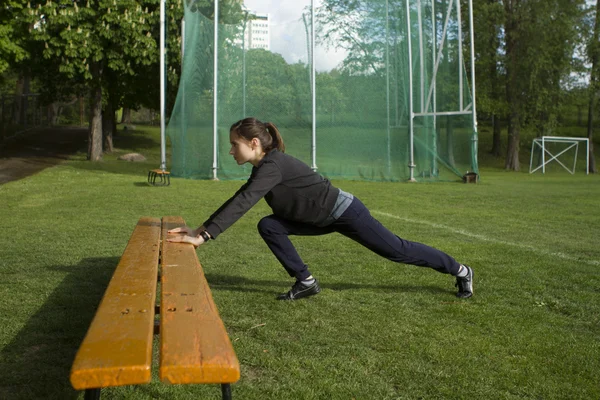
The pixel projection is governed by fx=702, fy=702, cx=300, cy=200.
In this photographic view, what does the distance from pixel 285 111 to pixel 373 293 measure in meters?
14.2

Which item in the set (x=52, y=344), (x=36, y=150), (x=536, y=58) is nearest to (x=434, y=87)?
(x=536, y=58)

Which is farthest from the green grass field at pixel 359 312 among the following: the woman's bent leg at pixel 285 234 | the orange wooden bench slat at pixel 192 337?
the orange wooden bench slat at pixel 192 337

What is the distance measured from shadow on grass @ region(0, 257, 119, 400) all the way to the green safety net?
43.6 feet

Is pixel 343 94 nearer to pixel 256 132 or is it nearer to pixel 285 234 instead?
pixel 285 234

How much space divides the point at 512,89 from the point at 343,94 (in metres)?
18.2

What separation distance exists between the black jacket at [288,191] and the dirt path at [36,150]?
45.7 feet

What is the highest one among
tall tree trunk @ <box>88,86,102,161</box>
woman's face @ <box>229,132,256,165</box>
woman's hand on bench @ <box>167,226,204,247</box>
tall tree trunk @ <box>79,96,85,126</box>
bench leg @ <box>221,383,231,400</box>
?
tall tree trunk @ <box>79,96,85,126</box>

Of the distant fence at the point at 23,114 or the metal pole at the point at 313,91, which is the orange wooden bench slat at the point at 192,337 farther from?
the distant fence at the point at 23,114

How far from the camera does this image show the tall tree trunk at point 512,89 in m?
34.9

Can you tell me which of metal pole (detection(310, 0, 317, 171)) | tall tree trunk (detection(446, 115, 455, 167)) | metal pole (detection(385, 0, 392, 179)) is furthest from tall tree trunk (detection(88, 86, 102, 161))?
tall tree trunk (detection(446, 115, 455, 167))

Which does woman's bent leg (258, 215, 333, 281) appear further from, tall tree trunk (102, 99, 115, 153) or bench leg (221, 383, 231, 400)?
tall tree trunk (102, 99, 115, 153)

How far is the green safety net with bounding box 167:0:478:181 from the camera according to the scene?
19.2 meters

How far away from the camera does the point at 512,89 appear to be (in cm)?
3503

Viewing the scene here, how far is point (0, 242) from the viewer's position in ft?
26.8
